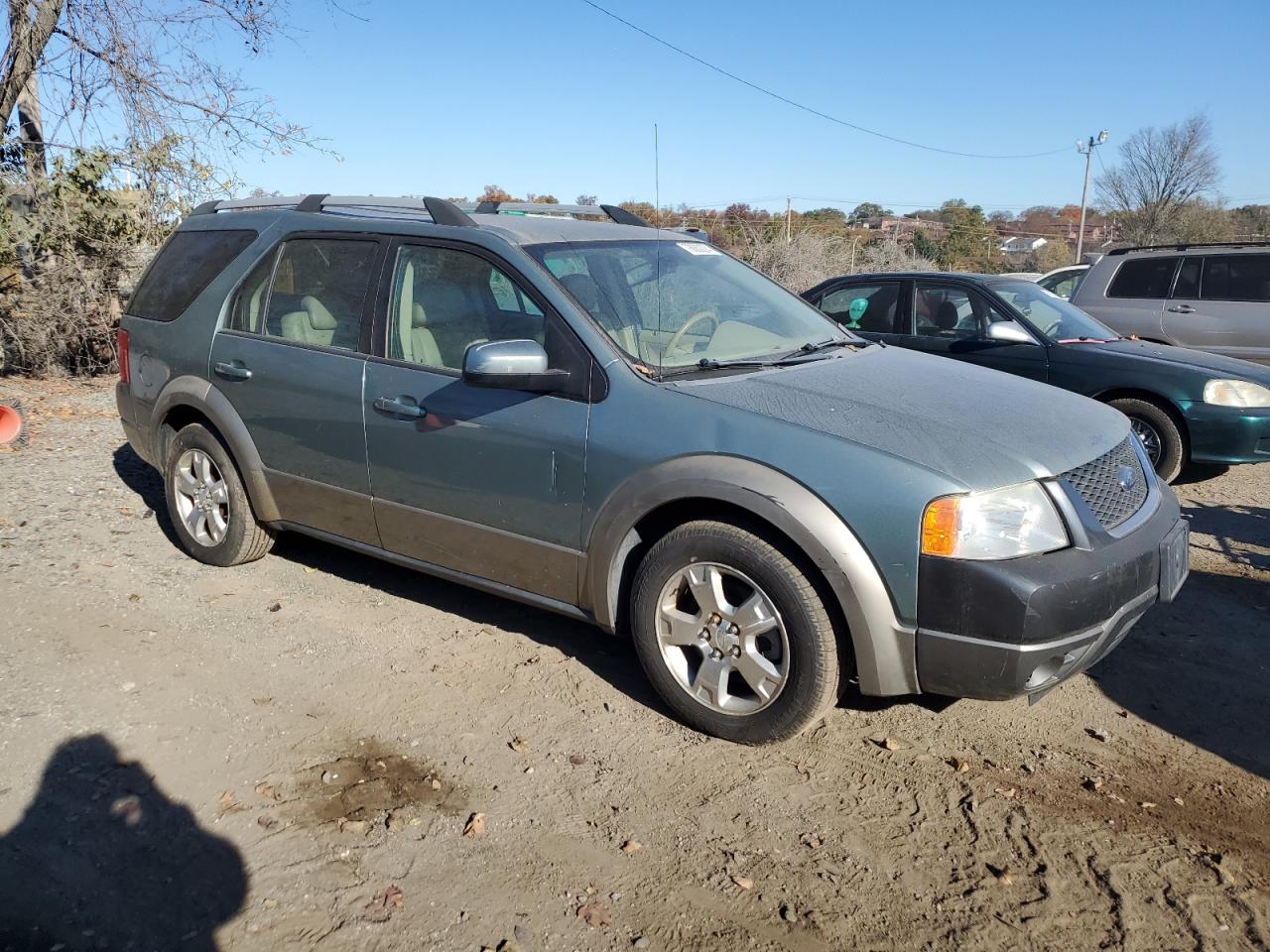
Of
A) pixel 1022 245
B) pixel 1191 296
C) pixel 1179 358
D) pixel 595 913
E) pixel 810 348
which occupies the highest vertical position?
pixel 810 348

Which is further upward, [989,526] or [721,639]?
[989,526]

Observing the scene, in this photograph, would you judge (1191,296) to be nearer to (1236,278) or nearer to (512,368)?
(1236,278)

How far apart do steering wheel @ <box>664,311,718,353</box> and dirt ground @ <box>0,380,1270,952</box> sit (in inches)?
54.4

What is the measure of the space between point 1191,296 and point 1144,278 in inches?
19.3

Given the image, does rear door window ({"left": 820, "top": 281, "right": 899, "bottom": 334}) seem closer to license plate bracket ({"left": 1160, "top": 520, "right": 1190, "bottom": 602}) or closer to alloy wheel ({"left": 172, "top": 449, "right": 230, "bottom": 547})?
license plate bracket ({"left": 1160, "top": 520, "right": 1190, "bottom": 602})

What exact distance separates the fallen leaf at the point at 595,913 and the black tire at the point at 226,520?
3165mm

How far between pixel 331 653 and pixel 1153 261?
9.21 m

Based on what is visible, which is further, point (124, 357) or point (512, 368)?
point (124, 357)

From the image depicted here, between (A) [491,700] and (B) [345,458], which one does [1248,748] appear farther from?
(B) [345,458]

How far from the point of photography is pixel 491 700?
13.2 feet

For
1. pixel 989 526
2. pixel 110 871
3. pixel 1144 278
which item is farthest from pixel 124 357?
pixel 1144 278

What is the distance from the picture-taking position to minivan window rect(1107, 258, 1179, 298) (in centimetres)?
1012

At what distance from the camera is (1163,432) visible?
716 centimetres

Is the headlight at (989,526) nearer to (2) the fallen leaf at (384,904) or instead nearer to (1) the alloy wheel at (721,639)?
(1) the alloy wheel at (721,639)
